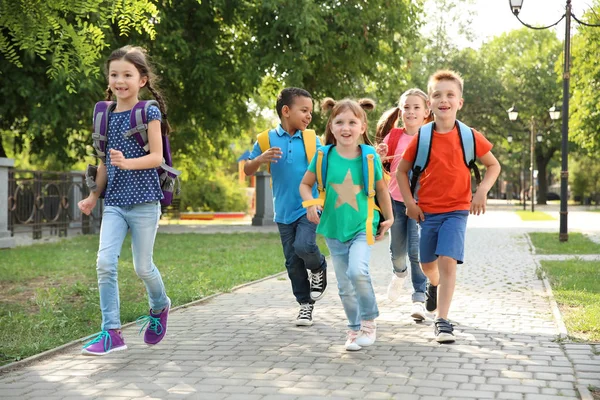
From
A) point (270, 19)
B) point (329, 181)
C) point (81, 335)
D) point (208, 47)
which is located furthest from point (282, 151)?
point (208, 47)

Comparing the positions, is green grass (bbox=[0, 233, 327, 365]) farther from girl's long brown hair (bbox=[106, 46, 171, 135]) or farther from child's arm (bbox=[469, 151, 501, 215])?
child's arm (bbox=[469, 151, 501, 215])

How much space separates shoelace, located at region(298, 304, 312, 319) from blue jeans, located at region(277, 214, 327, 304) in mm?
42

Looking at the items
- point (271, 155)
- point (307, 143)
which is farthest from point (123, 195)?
point (307, 143)

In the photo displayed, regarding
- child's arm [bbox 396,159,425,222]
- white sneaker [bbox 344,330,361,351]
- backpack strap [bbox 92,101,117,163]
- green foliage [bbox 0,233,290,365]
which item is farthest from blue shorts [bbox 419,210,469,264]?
green foliage [bbox 0,233,290,365]

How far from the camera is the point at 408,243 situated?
730 cm

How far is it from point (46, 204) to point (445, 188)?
635 inches

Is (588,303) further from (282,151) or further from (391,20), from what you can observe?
(391,20)

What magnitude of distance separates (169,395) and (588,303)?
4901 millimetres

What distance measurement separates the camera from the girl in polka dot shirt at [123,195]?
560 centimetres

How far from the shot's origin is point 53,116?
1923 cm

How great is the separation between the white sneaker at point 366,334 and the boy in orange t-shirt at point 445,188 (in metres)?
0.50

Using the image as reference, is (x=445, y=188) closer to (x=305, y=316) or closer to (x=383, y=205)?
(x=383, y=205)

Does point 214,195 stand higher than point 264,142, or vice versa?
point 264,142

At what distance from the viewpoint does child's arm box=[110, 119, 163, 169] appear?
5336mm
